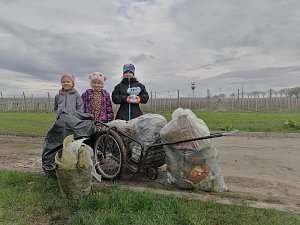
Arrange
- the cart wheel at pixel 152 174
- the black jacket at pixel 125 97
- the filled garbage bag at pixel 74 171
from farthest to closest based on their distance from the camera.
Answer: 1. the black jacket at pixel 125 97
2. the cart wheel at pixel 152 174
3. the filled garbage bag at pixel 74 171

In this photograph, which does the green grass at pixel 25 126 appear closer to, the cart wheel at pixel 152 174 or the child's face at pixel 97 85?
the child's face at pixel 97 85

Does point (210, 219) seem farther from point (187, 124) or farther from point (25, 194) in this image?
point (25, 194)

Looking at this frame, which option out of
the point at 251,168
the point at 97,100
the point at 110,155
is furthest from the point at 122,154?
the point at 251,168

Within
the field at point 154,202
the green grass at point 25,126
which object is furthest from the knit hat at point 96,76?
the green grass at point 25,126

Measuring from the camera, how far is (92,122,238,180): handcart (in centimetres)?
457

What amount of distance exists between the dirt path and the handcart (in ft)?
0.73

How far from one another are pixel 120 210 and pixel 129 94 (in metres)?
2.34

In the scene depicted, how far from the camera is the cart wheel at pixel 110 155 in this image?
462 cm

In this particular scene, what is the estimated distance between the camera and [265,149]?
819 centimetres

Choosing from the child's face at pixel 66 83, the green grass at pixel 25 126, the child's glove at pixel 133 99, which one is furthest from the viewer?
the green grass at pixel 25 126

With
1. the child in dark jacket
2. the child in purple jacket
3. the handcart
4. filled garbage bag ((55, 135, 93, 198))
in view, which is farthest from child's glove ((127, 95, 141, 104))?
filled garbage bag ((55, 135, 93, 198))

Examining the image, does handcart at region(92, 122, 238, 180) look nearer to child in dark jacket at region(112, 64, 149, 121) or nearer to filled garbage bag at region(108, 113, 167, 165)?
filled garbage bag at region(108, 113, 167, 165)

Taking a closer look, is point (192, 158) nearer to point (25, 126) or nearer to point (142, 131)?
point (142, 131)

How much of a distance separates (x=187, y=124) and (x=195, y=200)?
0.96 meters
